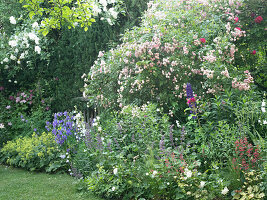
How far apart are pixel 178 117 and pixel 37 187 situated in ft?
8.11

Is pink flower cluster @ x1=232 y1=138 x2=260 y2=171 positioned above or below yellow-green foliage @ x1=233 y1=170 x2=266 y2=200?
above

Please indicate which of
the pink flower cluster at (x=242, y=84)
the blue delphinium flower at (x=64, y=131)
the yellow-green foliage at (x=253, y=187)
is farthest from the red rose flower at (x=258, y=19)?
the blue delphinium flower at (x=64, y=131)

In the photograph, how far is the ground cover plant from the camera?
333 centimetres

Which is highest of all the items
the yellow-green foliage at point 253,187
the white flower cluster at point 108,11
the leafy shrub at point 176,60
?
the white flower cluster at point 108,11

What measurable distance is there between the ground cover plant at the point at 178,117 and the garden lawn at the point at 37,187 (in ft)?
0.60

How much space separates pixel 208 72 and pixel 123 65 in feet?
5.58

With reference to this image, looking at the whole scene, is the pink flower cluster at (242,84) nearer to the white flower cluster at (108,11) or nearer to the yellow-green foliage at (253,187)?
the yellow-green foliage at (253,187)

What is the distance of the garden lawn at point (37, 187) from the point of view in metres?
4.06

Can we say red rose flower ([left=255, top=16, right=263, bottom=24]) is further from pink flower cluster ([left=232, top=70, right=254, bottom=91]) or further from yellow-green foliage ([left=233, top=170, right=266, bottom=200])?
yellow-green foliage ([left=233, top=170, right=266, bottom=200])

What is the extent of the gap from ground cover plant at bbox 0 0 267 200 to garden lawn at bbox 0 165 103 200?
183 millimetres

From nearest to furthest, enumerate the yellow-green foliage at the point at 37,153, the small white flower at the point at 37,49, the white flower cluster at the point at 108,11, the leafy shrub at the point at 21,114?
the yellow-green foliage at the point at 37,153 → the white flower cluster at the point at 108,11 → the leafy shrub at the point at 21,114 → the small white flower at the point at 37,49

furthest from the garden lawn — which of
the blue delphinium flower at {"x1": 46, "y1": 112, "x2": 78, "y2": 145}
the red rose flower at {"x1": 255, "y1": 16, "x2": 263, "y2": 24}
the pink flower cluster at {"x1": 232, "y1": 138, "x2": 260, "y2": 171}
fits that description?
the red rose flower at {"x1": 255, "y1": 16, "x2": 263, "y2": 24}

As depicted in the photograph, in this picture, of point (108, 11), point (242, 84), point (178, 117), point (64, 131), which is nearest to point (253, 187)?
point (242, 84)

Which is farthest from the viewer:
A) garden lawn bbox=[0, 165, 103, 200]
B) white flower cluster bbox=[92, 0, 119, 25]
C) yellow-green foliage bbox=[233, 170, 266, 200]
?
white flower cluster bbox=[92, 0, 119, 25]
